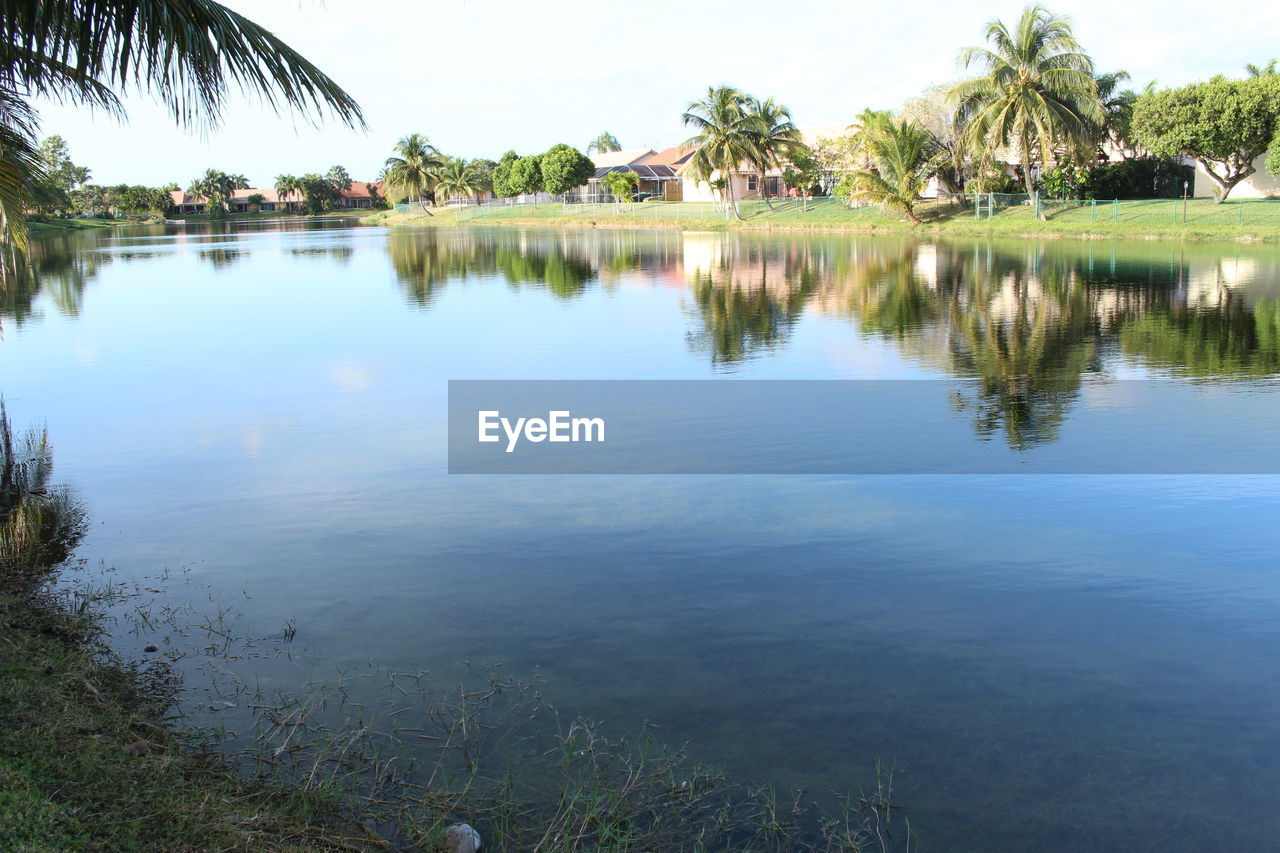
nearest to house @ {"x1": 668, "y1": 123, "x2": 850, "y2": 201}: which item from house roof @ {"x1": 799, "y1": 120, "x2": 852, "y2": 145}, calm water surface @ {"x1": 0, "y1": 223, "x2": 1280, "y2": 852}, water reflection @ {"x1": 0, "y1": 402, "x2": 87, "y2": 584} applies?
house roof @ {"x1": 799, "y1": 120, "x2": 852, "y2": 145}

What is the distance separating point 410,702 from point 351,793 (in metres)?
0.89

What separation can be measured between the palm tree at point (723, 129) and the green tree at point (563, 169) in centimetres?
3021

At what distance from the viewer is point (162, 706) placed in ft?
17.6

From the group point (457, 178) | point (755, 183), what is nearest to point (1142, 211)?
point (755, 183)

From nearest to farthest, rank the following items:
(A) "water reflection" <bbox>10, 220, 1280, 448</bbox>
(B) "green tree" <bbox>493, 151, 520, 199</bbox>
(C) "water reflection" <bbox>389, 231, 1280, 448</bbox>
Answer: (C) "water reflection" <bbox>389, 231, 1280, 448</bbox> < (A) "water reflection" <bbox>10, 220, 1280, 448</bbox> < (B) "green tree" <bbox>493, 151, 520, 199</bbox>

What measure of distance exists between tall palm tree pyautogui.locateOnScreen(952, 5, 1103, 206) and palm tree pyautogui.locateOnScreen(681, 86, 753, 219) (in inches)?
674

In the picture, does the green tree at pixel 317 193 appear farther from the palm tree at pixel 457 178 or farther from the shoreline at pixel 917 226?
the shoreline at pixel 917 226

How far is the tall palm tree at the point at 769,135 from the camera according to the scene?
5956 centimetres

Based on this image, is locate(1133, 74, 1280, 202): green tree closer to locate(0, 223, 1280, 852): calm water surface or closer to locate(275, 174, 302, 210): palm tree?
locate(0, 223, 1280, 852): calm water surface

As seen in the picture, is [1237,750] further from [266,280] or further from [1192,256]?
[266,280]

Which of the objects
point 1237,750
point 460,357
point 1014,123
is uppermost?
point 1014,123

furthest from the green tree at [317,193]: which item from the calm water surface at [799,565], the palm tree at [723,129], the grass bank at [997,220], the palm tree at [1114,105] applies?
the calm water surface at [799,565]

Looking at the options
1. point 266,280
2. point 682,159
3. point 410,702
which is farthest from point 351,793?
point 682,159

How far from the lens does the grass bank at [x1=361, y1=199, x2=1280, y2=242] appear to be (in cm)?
3859
